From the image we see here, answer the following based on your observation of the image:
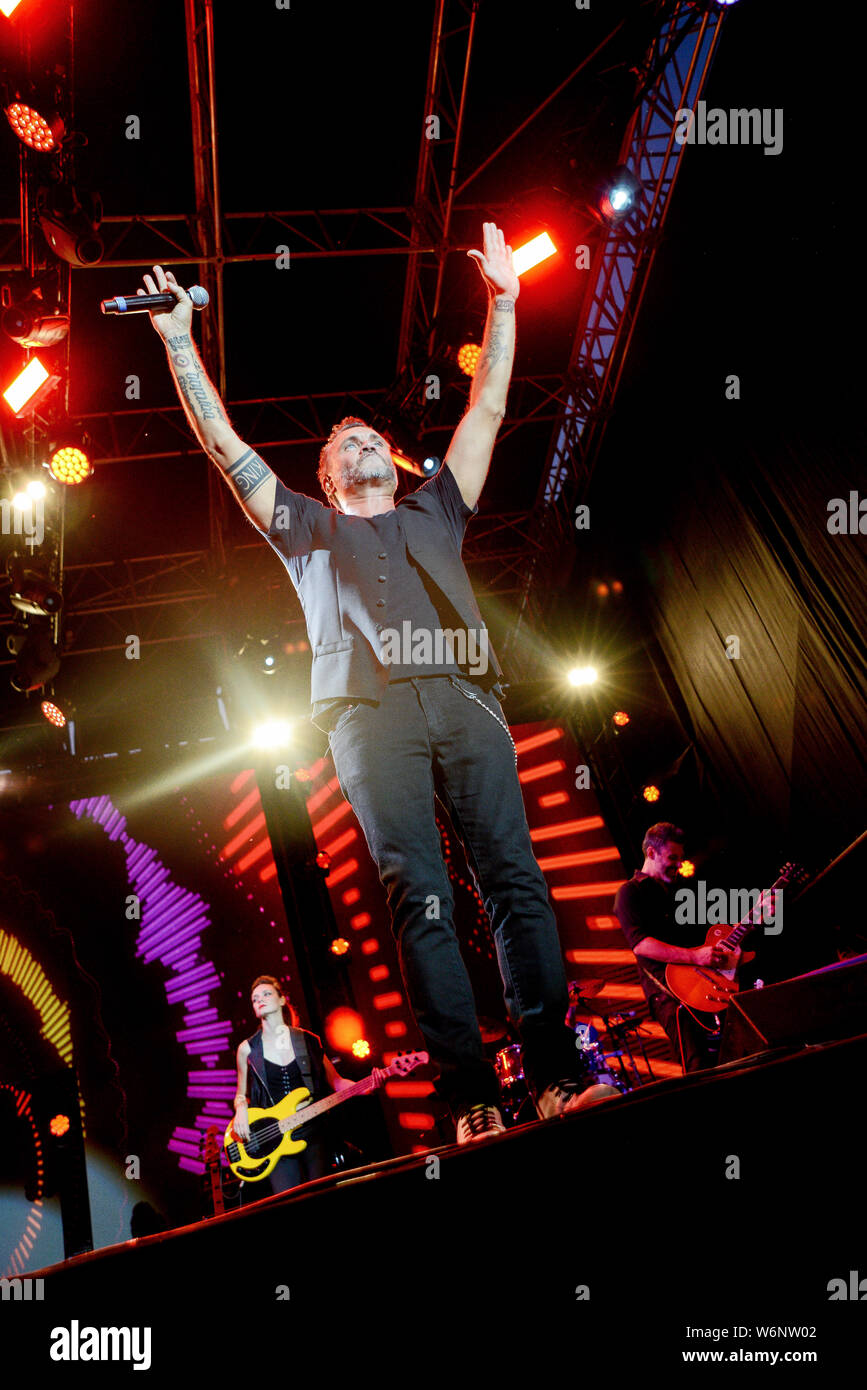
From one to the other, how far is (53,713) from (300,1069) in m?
4.34

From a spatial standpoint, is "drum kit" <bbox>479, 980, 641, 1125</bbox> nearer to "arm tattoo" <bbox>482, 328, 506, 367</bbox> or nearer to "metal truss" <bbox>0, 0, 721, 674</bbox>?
"arm tattoo" <bbox>482, 328, 506, 367</bbox>

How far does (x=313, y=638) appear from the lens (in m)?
2.07

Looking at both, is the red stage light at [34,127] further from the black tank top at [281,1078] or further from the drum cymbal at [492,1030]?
the drum cymbal at [492,1030]

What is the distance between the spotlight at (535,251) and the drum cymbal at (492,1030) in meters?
5.71

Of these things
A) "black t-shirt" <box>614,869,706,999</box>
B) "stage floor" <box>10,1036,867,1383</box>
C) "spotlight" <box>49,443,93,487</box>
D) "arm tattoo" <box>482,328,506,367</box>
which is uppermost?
"spotlight" <box>49,443,93,487</box>

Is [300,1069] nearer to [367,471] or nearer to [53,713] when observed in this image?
[53,713]

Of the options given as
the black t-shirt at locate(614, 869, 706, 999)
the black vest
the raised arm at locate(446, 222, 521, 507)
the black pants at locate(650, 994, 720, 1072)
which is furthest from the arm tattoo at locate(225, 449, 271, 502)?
the black vest

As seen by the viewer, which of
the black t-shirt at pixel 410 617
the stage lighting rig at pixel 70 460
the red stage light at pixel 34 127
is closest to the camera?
the black t-shirt at pixel 410 617

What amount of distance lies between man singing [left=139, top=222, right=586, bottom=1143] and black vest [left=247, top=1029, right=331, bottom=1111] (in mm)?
4405

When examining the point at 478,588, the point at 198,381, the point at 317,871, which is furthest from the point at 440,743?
the point at 478,588

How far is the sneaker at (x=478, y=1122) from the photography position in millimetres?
1543

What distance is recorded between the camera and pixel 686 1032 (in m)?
4.46

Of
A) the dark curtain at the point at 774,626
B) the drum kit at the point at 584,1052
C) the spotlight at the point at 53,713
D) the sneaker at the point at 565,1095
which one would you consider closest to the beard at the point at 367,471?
the sneaker at the point at 565,1095

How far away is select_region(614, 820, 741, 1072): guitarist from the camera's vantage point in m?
4.51
